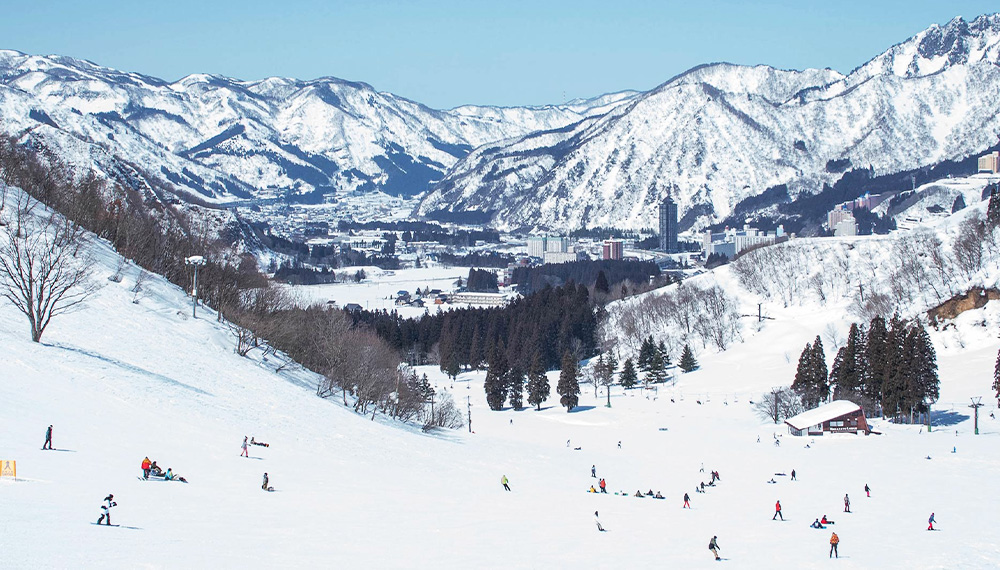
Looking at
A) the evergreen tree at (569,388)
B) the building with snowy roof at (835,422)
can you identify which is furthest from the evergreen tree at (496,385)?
the building with snowy roof at (835,422)

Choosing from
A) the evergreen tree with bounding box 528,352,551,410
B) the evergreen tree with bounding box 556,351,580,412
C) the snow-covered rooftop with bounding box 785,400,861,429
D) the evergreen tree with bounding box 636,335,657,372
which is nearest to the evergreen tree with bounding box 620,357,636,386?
the evergreen tree with bounding box 636,335,657,372

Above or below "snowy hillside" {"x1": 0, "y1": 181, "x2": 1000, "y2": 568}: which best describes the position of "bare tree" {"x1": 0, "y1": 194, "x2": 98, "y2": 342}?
above

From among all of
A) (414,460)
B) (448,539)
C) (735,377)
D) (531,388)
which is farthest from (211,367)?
(735,377)

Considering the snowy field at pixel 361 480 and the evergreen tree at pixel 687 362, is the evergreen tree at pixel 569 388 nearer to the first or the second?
the snowy field at pixel 361 480

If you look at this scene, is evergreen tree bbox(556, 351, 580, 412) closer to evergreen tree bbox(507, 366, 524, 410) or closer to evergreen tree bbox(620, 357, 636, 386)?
evergreen tree bbox(507, 366, 524, 410)

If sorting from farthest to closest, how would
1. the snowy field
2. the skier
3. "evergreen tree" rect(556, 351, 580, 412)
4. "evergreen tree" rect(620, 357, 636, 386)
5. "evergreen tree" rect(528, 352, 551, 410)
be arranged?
"evergreen tree" rect(620, 357, 636, 386)
"evergreen tree" rect(528, 352, 551, 410)
"evergreen tree" rect(556, 351, 580, 412)
the snowy field
the skier
